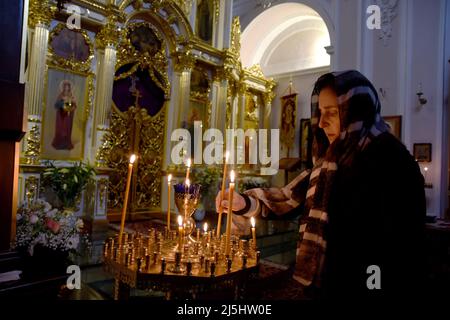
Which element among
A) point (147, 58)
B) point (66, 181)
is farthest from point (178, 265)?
point (147, 58)

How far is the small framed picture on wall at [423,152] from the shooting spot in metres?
7.63

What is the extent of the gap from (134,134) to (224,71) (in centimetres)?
330

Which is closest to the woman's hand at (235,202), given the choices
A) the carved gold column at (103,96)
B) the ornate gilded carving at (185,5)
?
the carved gold column at (103,96)

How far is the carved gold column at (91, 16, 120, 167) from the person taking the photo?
670 centimetres

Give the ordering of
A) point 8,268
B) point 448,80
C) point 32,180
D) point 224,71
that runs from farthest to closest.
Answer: point 224,71 < point 448,80 < point 32,180 < point 8,268

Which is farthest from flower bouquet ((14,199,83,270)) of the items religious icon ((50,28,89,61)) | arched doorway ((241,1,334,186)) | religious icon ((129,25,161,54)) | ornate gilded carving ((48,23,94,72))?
arched doorway ((241,1,334,186))

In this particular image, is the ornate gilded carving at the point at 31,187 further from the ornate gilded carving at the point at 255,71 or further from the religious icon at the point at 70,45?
the ornate gilded carving at the point at 255,71

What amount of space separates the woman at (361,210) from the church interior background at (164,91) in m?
2.93

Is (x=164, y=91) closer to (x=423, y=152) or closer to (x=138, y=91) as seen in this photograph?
(x=138, y=91)

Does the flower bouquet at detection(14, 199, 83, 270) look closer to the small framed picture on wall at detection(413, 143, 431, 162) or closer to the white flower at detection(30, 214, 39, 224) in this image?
the white flower at detection(30, 214, 39, 224)
